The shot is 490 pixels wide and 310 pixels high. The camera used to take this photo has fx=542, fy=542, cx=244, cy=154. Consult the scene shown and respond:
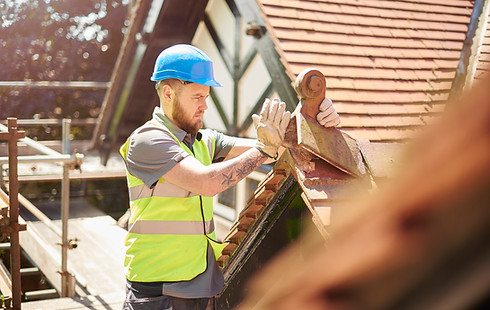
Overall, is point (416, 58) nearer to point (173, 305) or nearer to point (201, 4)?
point (201, 4)

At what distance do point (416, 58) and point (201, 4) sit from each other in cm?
339

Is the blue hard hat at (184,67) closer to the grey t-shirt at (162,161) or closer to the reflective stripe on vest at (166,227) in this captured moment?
the grey t-shirt at (162,161)

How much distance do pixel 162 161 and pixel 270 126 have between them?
519 millimetres

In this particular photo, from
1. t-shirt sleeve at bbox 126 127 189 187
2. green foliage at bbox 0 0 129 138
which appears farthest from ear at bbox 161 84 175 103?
green foliage at bbox 0 0 129 138

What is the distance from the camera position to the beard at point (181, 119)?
267cm

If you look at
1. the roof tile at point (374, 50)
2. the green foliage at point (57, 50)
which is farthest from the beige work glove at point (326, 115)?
the green foliage at point (57, 50)

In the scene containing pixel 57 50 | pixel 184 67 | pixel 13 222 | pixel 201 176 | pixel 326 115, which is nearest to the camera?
pixel 201 176

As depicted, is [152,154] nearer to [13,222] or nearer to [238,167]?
[238,167]

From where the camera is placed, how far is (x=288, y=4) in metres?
5.73

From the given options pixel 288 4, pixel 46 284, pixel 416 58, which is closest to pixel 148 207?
pixel 288 4

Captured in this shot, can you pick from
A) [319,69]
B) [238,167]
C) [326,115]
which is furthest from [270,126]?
[319,69]

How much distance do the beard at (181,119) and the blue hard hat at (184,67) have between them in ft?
0.43

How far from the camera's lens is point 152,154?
8.11ft

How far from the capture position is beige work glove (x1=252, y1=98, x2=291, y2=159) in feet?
8.20
